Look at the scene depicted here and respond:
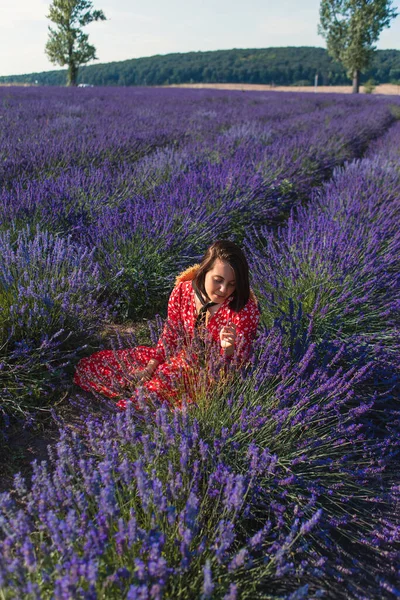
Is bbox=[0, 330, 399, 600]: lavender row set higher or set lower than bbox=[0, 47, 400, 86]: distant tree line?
lower

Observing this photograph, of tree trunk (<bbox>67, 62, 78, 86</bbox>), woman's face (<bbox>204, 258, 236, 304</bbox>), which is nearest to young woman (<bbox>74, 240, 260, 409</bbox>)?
woman's face (<bbox>204, 258, 236, 304</bbox>)

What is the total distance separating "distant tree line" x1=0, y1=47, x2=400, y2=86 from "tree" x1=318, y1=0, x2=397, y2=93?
1924 inches

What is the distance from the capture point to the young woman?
178cm

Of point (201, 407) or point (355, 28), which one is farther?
point (355, 28)

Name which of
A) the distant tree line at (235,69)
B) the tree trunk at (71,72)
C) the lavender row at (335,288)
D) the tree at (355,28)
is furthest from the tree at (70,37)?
the distant tree line at (235,69)

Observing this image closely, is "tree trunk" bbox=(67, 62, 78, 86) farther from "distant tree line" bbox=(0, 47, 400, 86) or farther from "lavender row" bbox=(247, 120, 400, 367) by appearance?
"distant tree line" bbox=(0, 47, 400, 86)

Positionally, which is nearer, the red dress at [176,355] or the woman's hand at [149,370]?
the red dress at [176,355]

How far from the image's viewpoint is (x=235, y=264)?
6.40ft

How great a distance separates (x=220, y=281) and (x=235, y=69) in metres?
99.1

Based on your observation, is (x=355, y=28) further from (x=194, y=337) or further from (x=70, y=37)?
(x=194, y=337)

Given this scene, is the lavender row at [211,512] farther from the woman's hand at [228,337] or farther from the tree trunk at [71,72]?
the tree trunk at [71,72]

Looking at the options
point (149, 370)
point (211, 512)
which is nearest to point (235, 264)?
point (149, 370)

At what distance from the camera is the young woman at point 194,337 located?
5.82 feet

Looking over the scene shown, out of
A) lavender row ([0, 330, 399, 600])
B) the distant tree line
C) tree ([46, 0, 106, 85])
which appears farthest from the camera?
the distant tree line
